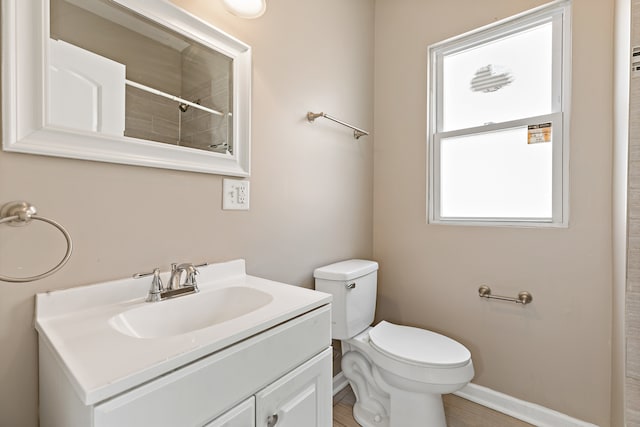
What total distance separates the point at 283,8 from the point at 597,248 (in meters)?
1.89

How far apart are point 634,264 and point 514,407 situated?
1.20 metres

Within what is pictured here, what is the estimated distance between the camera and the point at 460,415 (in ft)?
4.97

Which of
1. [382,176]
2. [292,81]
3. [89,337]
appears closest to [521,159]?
[382,176]

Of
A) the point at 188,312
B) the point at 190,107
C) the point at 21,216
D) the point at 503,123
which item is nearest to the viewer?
the point at 21,216

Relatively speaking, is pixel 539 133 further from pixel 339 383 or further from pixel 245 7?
pixel 339 383

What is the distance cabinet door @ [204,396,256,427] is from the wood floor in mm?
991

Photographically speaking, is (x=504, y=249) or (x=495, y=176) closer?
(x=504, y=249)

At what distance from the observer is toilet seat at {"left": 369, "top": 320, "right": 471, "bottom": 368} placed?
4.01 ft

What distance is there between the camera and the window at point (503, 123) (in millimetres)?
1440

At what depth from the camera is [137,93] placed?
92cm

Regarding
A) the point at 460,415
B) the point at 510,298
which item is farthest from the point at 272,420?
the point at 510,298

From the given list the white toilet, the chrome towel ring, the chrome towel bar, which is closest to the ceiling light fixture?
the chrome towel ring

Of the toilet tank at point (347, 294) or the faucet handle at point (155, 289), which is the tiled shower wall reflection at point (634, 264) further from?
the faucet handle at point (155, 289)

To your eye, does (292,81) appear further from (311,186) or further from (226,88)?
Result: (311,186)
